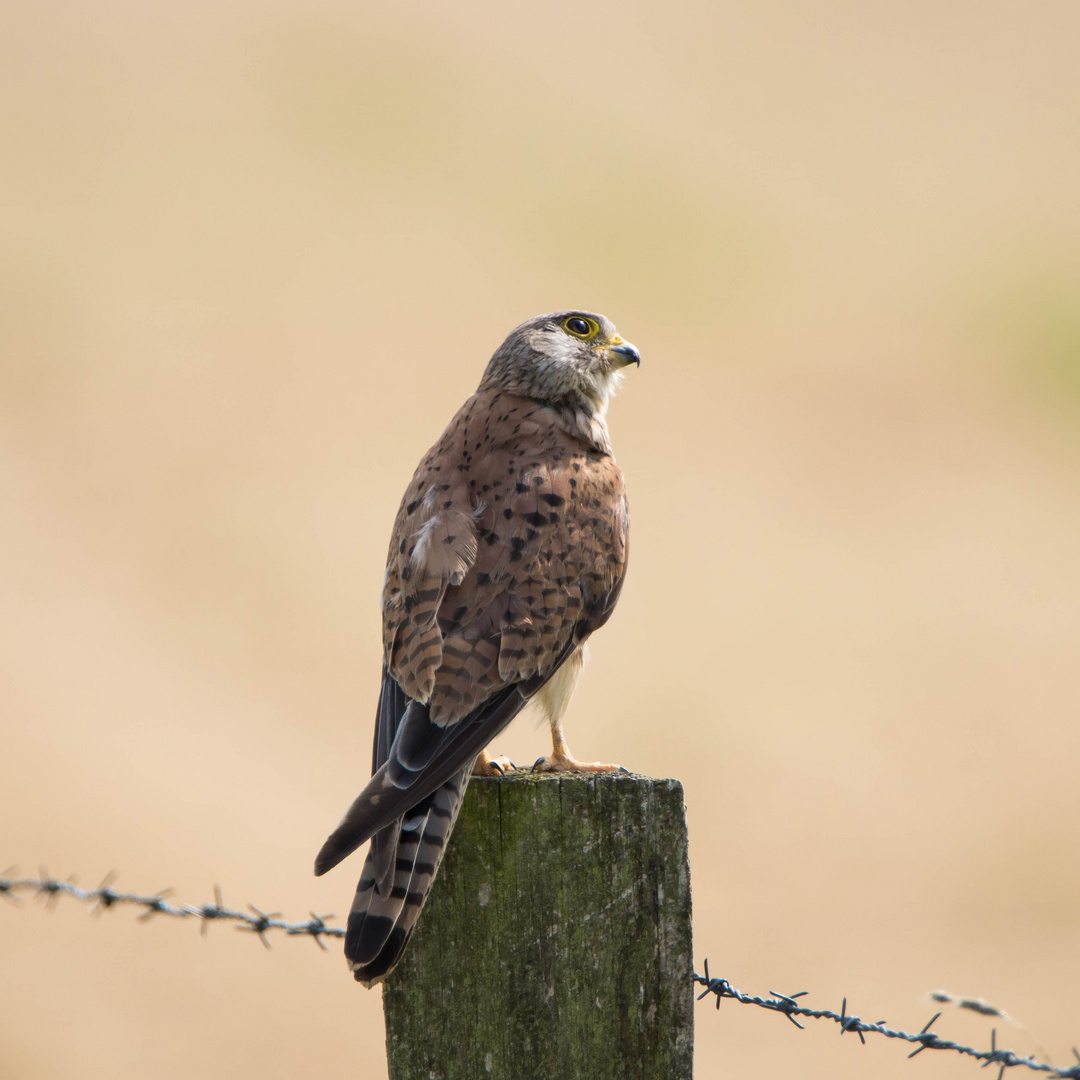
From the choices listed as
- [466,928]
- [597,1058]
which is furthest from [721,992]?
[466,928]

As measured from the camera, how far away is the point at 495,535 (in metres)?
2.81

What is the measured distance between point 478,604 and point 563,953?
1013 mm

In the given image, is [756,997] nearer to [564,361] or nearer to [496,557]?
[496,557]

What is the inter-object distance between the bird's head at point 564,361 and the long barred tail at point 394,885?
5.75 feet

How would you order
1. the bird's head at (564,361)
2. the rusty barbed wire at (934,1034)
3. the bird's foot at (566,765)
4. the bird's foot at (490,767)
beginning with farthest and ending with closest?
the bird's head at (564,361), the bird's foot at (566,765), the bird's foot at (490,767), the rusty barbed wire at (934,1034)

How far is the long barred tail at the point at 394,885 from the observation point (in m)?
1.80

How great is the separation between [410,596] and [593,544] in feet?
1.61

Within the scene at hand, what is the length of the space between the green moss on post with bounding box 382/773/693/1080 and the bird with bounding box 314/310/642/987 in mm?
94

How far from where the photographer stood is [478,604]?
2.66m

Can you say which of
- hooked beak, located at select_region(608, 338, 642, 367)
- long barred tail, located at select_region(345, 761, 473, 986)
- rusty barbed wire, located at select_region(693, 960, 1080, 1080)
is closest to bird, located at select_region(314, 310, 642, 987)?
long barred tail, located at select_region(345, 761, 473, 986)

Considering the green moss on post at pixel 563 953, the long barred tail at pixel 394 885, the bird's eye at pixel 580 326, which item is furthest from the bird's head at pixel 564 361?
the green moss on post at pixel 563 953

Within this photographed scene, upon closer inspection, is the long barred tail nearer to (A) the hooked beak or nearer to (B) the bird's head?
(B) the bird's head

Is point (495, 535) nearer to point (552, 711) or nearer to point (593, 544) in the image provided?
point (593, 544)

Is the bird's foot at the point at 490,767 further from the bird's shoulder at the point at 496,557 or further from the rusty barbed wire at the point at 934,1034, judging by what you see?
the rusty barbed wire at the point at 934,1034
